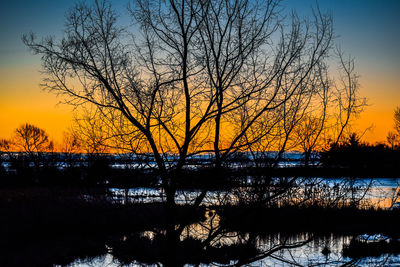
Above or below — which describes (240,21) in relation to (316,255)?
above

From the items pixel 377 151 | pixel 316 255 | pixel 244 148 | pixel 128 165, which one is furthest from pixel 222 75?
pixel 377 151

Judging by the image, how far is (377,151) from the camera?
33312mm

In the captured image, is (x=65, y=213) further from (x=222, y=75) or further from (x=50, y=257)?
(x=222, y=75)

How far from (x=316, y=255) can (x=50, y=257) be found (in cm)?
902

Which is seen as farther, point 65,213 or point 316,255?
point 65,213

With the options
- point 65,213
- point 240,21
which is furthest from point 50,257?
point 240,21

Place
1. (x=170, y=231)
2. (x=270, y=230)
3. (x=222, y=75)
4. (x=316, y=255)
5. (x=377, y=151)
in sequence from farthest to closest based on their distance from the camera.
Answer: (x=377, y=151) < (x=270, y=230) < (x=316, y=255) < (x=170, y=231) < (x=222, y=75)

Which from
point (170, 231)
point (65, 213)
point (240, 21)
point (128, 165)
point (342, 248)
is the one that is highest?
point (240, 21)

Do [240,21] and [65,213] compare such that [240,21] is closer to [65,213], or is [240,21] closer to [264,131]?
[264,131]

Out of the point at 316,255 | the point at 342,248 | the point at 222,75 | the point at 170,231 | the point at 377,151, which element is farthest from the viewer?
the point at 377,151

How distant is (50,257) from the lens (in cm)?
1180

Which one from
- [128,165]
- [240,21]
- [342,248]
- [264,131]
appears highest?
[240,21]

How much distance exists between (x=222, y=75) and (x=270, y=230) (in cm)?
1043

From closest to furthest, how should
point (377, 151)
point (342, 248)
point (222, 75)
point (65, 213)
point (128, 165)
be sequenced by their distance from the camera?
1. point (222, 75)
2. point (128, 165)
3. point (342, 248)
4. point (65, 213)
5. point (377, 151)
